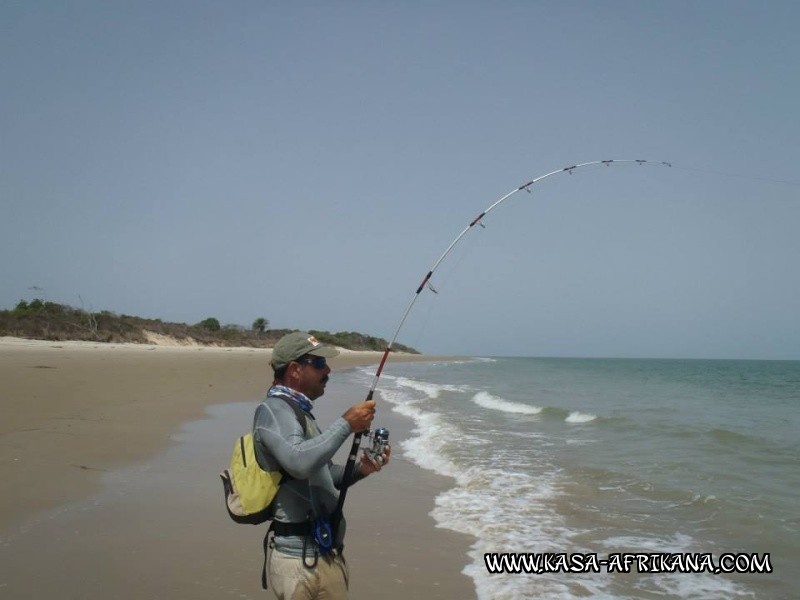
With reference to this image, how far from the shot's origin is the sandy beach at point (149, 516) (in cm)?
407

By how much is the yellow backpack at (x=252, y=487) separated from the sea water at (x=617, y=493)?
2396 millimetres

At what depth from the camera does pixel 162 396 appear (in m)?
13.7

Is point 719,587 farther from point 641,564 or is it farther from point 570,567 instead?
point 570,567

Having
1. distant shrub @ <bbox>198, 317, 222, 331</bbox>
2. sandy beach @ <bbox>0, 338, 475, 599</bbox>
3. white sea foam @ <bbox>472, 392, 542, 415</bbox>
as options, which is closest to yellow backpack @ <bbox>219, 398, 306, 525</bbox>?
sandy beach @ <bbox>0, 338, 475, 599</bbox>

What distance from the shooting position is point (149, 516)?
534 centimetres

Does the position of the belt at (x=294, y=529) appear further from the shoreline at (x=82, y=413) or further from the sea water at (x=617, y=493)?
the shoreline at (x=82, y=413)

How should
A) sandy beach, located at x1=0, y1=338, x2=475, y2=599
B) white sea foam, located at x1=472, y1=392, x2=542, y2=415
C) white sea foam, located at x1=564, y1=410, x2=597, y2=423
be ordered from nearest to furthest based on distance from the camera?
sandy beach, located at x1=0, y1=338, x2=475, y2=599, white sea foam, located at x1=564, y1=410, x2=597, y2=423, white sea foam, located at x1=472, y1=392, x2=542, y2=415

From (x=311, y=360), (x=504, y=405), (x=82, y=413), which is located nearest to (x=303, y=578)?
(x=311, y=360)

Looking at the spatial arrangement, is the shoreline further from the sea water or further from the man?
the sea water

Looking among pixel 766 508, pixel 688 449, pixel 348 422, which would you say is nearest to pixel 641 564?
pixel 766 508

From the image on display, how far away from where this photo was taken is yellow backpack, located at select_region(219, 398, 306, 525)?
2.35 m

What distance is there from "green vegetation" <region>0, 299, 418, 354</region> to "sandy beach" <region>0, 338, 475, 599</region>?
63.5 feet

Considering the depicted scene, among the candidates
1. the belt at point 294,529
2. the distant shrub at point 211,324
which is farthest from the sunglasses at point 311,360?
the distant shrub at point 211,324

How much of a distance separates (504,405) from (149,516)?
12.5 meters
